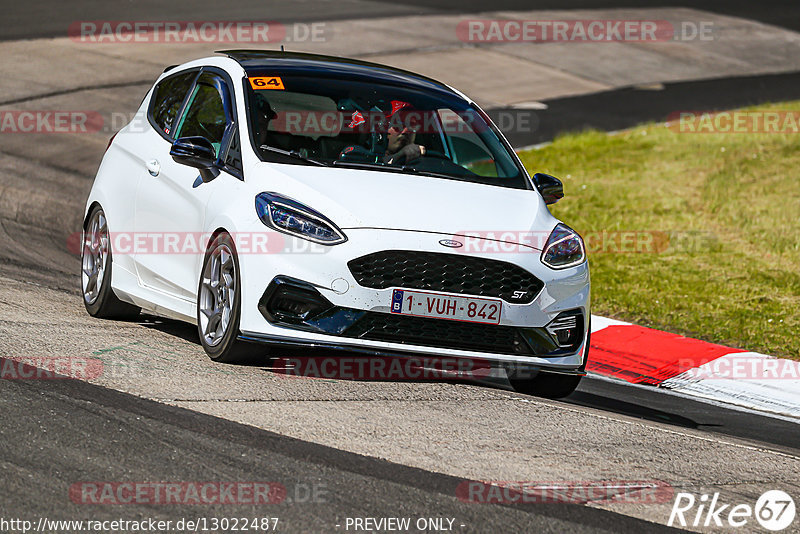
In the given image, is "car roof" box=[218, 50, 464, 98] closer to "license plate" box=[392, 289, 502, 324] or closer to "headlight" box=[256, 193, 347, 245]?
"headlight" box=[256, 193, 347, 245]

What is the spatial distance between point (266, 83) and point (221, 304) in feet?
5.14

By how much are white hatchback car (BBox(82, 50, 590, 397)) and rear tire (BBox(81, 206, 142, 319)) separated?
16mm

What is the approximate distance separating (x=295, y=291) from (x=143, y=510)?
2.19m

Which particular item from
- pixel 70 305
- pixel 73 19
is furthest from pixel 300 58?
pixel 73 19

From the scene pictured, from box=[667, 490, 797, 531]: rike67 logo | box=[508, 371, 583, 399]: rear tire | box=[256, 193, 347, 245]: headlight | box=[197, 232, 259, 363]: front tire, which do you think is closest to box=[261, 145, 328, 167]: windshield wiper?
box=[256, 193, 347, 245]: headlight

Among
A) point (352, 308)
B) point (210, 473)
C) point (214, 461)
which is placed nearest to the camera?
point (210, 473)

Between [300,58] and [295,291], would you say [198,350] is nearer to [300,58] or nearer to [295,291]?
[295,291]

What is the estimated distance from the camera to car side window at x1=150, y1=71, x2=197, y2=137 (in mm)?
8492

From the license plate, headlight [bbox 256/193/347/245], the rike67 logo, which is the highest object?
headlight [bbox 256/193/347/245]

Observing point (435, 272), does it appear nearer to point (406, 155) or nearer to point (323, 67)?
point (406, 155)

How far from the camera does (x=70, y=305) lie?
8.98m

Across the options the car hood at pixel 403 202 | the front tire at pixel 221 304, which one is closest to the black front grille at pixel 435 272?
the car hood at pixel 403 202

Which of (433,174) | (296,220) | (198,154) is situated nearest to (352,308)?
(296,220)

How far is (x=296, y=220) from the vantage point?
6832 millimetres
